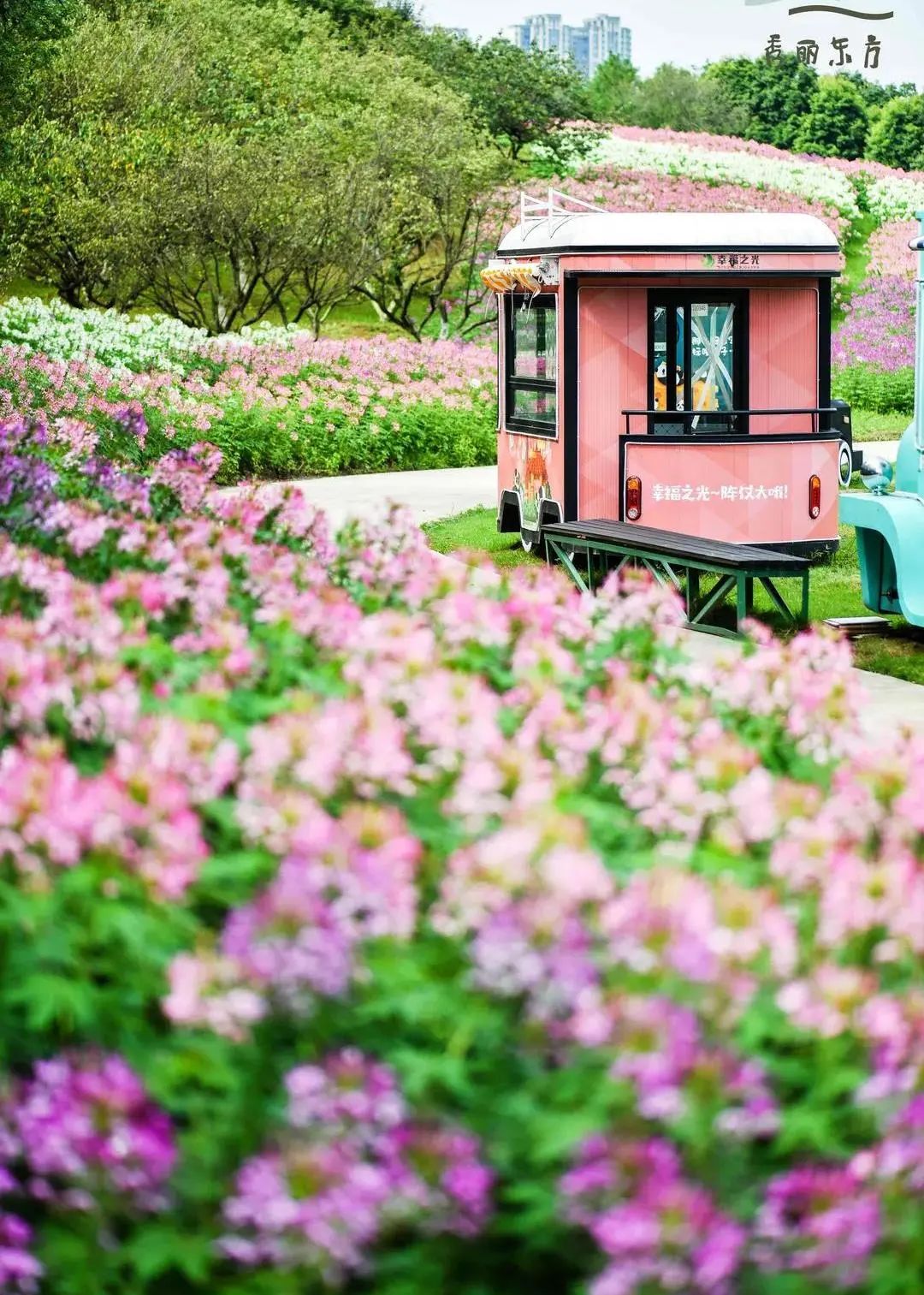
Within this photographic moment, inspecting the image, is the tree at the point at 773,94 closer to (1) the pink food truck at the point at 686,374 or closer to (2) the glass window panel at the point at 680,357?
(1) the pink food truck at the point at 686,374

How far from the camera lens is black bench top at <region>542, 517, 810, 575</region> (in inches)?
428

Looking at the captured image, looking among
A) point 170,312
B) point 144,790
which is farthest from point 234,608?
point 170,312

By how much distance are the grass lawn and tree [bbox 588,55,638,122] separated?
5139 centimetres

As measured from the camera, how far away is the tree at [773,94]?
85.2 meters

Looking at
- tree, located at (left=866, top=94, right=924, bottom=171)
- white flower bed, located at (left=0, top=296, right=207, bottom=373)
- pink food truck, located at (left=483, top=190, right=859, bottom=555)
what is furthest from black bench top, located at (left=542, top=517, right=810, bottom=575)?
tree, located at (left=866, top=94, right=924, bottom=171)

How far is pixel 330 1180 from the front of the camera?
2.70 metres

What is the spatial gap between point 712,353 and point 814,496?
1.34 m

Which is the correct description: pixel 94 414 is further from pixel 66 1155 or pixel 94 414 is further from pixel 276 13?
pixel 276 13

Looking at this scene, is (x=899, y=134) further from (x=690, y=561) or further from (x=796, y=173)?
(x=690, y=561)

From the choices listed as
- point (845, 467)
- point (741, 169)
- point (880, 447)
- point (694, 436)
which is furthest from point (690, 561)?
point (741, 169)

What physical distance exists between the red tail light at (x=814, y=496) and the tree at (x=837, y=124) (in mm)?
70602

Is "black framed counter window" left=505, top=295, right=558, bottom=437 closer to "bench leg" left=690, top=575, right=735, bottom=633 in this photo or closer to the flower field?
"bench leg" left=690, top=575, right=735, bottom=633

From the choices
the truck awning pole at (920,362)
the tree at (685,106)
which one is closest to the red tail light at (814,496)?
the truck awning pole at (920,362)

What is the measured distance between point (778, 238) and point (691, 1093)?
39.1ft
